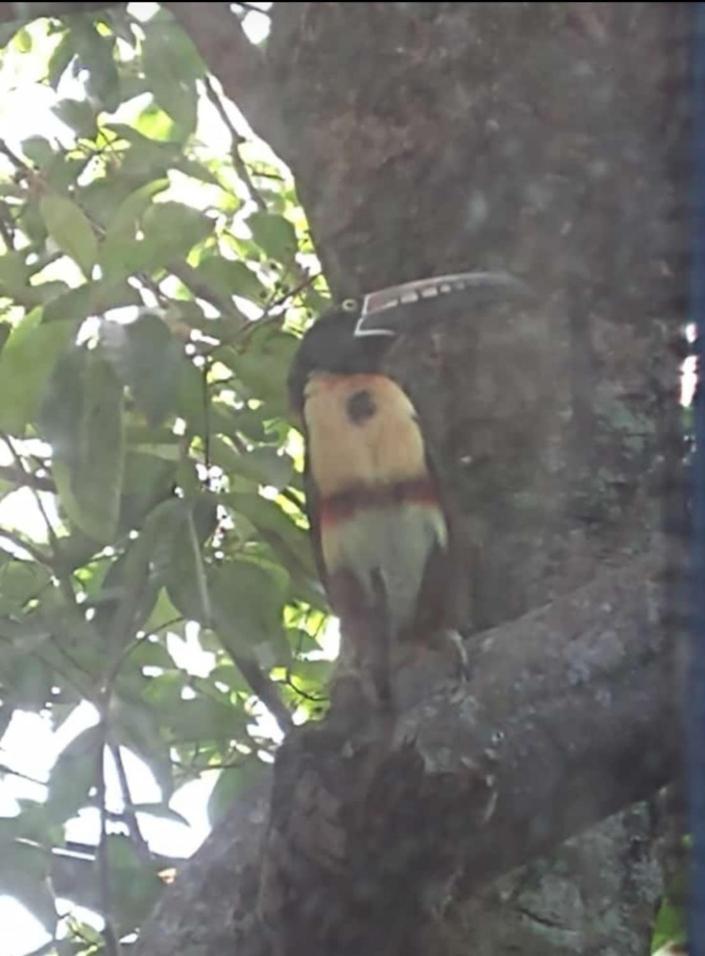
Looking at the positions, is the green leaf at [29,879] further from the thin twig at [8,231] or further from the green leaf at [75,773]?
the thin twig at [8,231]

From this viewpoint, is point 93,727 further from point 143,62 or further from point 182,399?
point 143,62

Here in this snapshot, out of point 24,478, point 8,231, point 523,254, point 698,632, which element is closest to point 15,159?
point 8,231

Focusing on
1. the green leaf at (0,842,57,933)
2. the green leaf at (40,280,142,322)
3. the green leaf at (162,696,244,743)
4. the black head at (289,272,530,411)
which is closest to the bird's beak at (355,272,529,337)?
the black head at (289,272,530,411)

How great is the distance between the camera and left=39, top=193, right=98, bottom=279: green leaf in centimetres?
68

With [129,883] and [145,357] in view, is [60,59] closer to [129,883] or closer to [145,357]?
[145,357]

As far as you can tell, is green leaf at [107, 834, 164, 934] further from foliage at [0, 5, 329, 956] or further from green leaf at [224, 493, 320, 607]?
green leaf at [224, 493, 320, 607]

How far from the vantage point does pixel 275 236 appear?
2.35 ft

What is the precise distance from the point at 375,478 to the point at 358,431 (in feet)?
0.07

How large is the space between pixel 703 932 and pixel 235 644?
243mm

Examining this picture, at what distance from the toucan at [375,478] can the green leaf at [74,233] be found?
0.10 metres

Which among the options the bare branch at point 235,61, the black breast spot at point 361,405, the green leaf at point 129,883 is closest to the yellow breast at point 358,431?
the black breast spot at point 361,405

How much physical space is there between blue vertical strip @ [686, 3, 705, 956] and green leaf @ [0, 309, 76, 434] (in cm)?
25

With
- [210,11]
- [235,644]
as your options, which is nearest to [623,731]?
[235,644]

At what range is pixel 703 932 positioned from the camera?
57 centimetres
